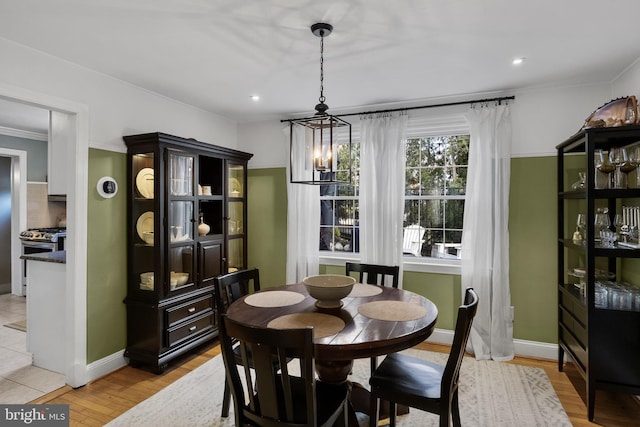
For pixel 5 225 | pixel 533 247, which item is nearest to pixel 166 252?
pixel 533 247

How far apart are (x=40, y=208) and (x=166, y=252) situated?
4.01 metres

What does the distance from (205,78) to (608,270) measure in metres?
3.82

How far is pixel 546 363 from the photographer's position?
323cm

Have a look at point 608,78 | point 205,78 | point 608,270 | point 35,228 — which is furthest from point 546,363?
point 35,228

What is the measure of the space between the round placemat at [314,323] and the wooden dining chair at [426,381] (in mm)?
406

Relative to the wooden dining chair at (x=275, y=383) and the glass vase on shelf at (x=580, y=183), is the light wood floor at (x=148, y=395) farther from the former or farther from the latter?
the glass vase on shelf at (x=580, y=183)

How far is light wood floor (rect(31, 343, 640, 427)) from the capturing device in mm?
2393

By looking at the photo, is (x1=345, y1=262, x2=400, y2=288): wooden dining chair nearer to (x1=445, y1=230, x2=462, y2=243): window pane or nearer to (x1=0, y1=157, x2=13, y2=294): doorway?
(x1=445, y1=230, x2=462, y2=243): window pane

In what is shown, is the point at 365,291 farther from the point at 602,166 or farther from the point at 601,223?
the point at 602,166

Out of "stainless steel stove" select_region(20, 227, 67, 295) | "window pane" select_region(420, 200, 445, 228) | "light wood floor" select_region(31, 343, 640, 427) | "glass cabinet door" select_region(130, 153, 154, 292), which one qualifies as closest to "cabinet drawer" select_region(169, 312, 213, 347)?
"light wood floor" select_region(31, 343, 640, 427)

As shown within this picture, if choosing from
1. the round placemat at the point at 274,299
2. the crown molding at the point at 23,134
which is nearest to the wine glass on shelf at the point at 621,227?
the round placemat at the point at 274,299

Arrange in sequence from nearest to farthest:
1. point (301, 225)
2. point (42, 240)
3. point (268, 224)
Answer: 1. point (301, 225)
2. point (268, 224)
3. point (42, 240)

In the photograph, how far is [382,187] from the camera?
12.4 feet

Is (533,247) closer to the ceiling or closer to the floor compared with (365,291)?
closer to the ceiling
